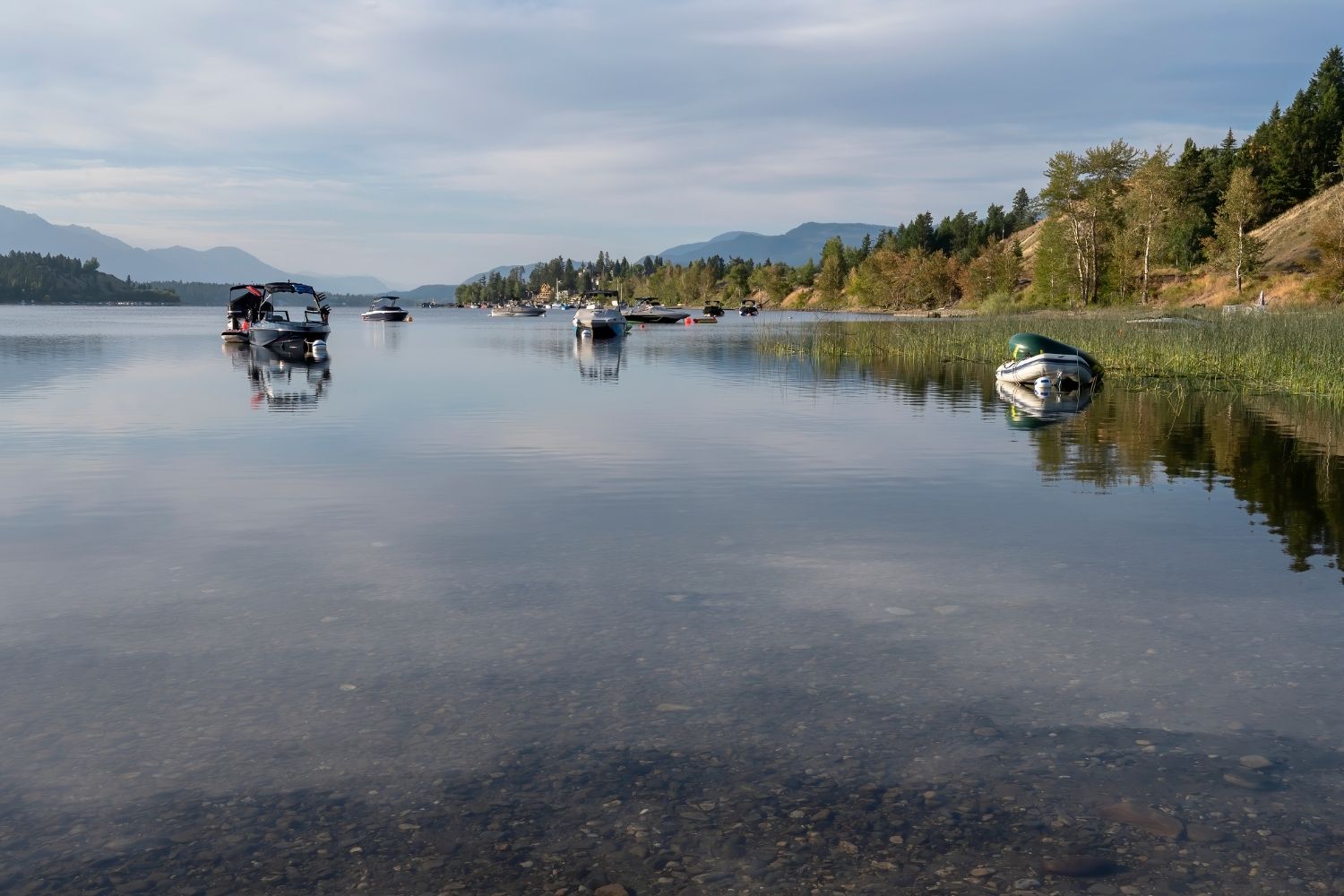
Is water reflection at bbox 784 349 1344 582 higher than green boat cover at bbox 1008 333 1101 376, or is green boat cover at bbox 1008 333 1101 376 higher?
green boat cover at bbox 1008 333 1101 376

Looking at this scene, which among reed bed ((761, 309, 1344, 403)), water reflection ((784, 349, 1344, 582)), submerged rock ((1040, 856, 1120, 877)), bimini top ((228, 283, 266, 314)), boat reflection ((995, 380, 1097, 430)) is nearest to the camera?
submerged rock ((1040, 856, 1120, 877))

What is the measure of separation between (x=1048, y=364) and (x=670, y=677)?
34302mm

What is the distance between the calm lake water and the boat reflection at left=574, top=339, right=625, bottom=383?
29.1m

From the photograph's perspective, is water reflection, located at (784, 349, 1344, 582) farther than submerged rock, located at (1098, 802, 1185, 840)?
Yes

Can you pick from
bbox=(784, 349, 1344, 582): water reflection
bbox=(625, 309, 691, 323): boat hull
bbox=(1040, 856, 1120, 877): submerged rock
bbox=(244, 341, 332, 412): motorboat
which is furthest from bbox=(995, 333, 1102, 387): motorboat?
bbox=(625, 309, 691, 323): boat hull

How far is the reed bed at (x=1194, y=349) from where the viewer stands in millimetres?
37344

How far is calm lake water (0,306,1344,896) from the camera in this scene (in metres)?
5.70

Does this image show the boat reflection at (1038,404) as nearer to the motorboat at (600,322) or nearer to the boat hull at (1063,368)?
the boat hull at (1063,368)

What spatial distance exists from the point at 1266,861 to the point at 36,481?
19382 mm

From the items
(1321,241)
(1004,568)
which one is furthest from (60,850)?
(1321,241)

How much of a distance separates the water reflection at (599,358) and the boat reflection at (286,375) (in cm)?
1193

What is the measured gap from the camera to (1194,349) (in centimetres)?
4550

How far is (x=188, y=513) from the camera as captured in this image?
50.6 ft

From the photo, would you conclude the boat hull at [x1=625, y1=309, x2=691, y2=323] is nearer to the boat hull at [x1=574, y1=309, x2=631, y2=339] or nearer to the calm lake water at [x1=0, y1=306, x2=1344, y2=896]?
the boat hull at [x1=574, y1=309, x2=631, y2=339]
